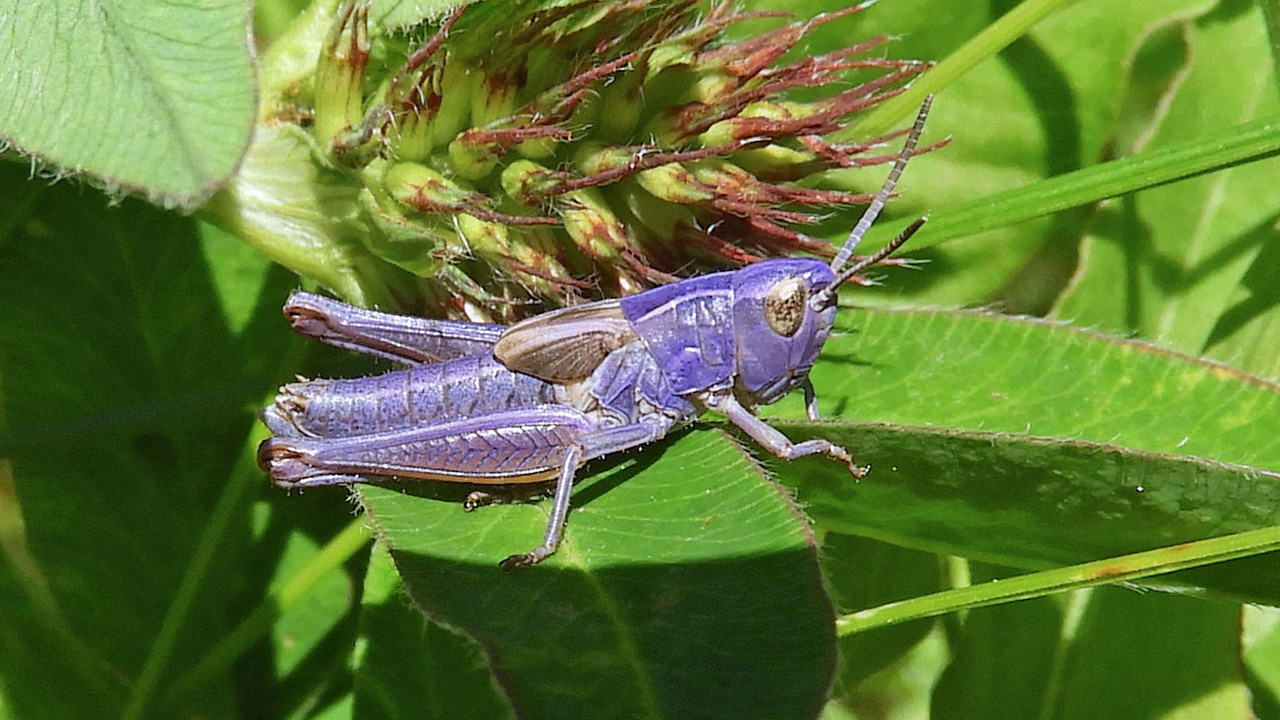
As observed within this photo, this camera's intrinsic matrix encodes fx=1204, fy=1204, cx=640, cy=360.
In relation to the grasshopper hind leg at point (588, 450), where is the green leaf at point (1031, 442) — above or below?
above

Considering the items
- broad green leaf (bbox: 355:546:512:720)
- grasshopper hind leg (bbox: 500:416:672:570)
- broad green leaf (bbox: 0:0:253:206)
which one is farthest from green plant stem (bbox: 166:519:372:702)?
broad green leaf (bbox: 0:0:253:206)

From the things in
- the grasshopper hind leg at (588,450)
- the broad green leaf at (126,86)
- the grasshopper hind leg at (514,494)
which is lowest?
the grasshopper hind leg at (514,494)

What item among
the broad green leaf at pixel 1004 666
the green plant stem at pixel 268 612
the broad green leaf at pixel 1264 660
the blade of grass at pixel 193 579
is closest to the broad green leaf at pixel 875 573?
the broad green leaf at pixel 1004 666

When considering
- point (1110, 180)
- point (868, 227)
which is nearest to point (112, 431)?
point (868, 227)

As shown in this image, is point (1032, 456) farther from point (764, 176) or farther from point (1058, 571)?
point (764, 176)

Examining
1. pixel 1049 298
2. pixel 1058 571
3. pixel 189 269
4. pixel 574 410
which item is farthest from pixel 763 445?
pixel 189 269

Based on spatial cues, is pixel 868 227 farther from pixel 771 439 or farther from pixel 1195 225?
pixel 1195 225

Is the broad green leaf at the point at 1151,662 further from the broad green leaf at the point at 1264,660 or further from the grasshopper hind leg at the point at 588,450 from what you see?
the grasshopper hind leg at the point at 588,450
